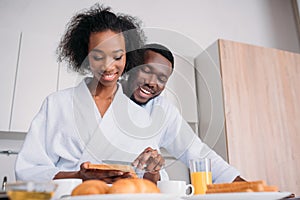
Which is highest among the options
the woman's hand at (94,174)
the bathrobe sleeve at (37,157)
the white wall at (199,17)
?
the white wall at (199,17)

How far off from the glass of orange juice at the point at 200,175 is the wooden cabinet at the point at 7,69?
1.02 metres

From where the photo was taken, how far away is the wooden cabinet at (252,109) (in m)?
1.96

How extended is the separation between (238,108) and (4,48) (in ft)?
4.47

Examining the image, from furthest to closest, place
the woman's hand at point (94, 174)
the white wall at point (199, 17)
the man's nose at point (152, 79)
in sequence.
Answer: the white wall at point (199, 17), the man's nose at point (152, 79), the woman's hand at point (94, 174)

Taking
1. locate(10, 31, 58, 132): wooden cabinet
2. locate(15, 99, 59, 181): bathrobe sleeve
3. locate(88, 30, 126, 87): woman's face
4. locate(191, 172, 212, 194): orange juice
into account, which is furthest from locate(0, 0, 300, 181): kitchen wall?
locate(191, 172, 212, 194): orange juice

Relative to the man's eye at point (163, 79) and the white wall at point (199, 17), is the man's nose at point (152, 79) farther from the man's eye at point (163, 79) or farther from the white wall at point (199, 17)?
the white wall at point (199, 17)

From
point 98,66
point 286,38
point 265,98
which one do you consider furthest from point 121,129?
point 286,38

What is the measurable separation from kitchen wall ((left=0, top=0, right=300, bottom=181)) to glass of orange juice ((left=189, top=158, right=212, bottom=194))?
0.71m

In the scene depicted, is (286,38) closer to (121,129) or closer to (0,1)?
(121,129)

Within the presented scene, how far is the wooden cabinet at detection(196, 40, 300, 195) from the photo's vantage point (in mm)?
1956

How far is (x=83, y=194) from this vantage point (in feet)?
1.68

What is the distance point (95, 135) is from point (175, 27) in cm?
126

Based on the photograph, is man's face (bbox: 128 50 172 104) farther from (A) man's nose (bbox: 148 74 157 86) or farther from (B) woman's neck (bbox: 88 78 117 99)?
(B) woman's neck (bbox: 88 78 117 99)

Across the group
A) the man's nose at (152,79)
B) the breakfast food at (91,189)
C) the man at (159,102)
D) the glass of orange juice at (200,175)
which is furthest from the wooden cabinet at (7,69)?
the breakfast food at (91,189)
